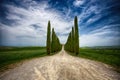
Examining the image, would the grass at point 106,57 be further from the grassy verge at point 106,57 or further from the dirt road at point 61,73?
the dirt road at point 61,73

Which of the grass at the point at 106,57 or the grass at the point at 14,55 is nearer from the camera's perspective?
the grass at the point at 106,57

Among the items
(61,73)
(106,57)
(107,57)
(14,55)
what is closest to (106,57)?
(106,57)

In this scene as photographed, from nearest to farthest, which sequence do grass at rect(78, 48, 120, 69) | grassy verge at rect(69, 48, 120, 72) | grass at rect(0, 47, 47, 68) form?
grassy verge at rect(69, 48, 120, 72), grass at rect(78, 48, 120, 69), grass at rect(0, 47, 47, 68)

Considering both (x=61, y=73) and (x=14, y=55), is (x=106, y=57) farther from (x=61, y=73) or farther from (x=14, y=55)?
(x=14, y=55)

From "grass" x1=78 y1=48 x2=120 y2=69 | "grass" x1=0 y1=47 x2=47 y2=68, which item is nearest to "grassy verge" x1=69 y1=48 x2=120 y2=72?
"grass" x1=78 y1=48 x2=120 y2=69

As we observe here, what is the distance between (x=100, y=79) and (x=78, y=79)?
1.51 m

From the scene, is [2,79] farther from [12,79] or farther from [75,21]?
[75,21]

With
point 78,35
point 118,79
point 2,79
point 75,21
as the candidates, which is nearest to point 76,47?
point 78,35

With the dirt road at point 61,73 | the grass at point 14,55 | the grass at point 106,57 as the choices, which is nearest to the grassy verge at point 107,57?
the grass at point 106,57

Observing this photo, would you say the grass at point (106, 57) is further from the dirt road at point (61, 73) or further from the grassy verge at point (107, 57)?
the dirt road at point (61, 73)

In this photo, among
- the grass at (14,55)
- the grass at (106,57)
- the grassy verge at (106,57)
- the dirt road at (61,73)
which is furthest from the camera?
the grass at (14,55)

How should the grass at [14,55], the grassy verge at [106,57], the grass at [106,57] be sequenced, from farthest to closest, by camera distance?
the grass at [14,55] → the grass at [106,57] → the grassy verge at [106,57]

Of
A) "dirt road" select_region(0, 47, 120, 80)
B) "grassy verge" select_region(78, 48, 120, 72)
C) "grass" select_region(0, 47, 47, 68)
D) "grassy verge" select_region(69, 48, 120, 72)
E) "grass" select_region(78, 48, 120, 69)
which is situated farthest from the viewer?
"grass" select_region(0, 47, 47, 68)

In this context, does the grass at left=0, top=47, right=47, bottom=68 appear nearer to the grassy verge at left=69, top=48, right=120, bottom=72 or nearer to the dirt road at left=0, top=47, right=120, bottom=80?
the dirt road at left=0, top=47, right=120, bottom=80
